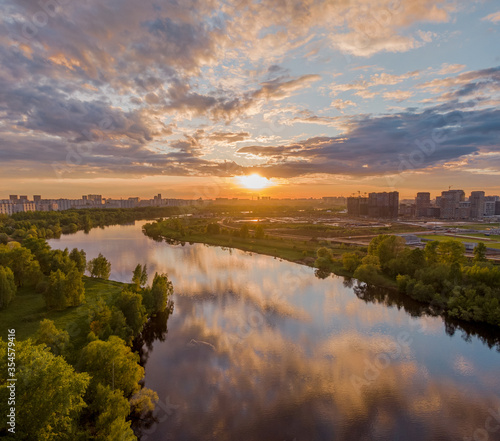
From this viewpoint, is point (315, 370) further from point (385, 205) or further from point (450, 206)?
point (450, 206)

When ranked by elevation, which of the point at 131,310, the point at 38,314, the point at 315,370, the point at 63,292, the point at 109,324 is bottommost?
the point at 315,370

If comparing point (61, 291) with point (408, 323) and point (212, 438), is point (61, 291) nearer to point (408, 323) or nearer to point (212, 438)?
point (212, 438)

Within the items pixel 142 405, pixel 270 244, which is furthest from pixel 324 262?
pixel 142 405

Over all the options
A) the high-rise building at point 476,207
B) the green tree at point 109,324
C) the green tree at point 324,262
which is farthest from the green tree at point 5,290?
the high-rise building at point 476,207

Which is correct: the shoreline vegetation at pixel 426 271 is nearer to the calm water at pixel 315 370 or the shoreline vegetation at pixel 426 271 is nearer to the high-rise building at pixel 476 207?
the calm water at pixel 315 370

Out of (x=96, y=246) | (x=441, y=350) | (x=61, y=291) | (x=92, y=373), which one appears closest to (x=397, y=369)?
(x=441, y=350)

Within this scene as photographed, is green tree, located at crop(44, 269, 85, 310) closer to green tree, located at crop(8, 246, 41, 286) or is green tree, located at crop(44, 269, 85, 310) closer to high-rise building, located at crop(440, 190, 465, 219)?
green tree, located at crop(8, 246, 41, 286)

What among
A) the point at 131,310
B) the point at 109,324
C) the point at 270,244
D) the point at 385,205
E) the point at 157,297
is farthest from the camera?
the point at 385,205
